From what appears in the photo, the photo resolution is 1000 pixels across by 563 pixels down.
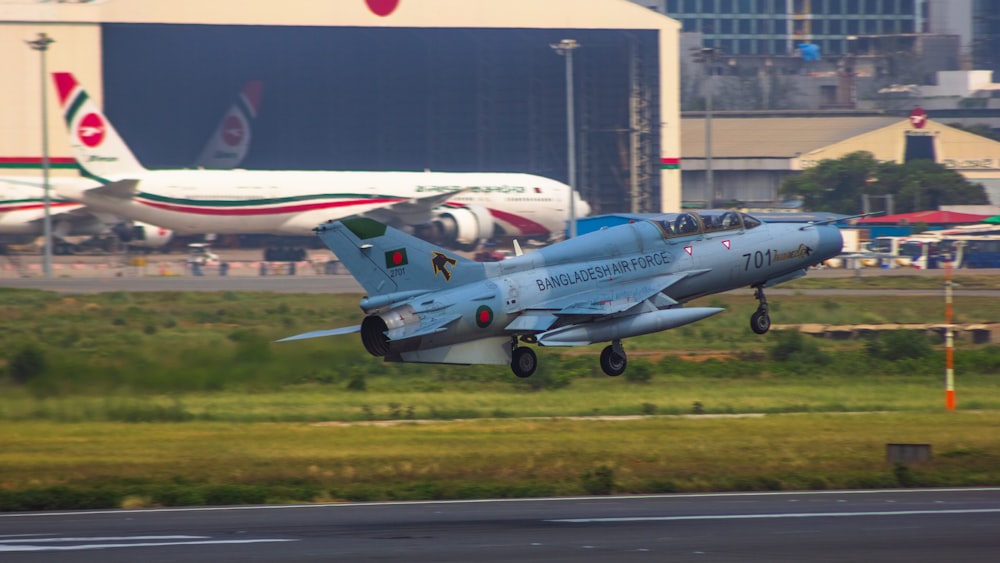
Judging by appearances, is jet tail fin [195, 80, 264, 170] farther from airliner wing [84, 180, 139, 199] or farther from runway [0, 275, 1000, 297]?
runway [0, 275, 1000, 297]

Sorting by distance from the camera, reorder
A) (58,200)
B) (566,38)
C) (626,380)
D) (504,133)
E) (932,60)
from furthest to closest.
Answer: (932,60) < (504,133) < (566,38) < (58,200) < (626,380)

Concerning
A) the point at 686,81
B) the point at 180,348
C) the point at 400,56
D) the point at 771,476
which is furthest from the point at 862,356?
the point at 686,81

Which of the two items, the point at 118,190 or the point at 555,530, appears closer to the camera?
the point at 555,530

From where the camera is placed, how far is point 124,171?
78.9 m

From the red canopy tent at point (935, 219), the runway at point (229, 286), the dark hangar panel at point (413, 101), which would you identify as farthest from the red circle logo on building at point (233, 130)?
the red canopy tent at point (935, 219)

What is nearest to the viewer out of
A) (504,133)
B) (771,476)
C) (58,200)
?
(771,476)

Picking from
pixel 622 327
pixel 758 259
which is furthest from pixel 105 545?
pixel 758 259

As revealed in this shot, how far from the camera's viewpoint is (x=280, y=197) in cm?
7762

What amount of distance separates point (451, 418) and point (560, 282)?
22.5ft

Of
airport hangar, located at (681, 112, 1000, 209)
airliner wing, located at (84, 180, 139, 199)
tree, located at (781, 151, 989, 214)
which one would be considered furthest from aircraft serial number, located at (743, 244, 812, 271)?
airport hangar, located at (681, 112, 1000, 209)

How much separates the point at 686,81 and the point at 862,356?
14882 centimetres

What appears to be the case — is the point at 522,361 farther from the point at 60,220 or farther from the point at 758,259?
the point at 60,220

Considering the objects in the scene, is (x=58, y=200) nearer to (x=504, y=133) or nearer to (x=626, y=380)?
(x=504, y=133)

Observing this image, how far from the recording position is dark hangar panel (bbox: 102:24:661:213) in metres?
96.2
